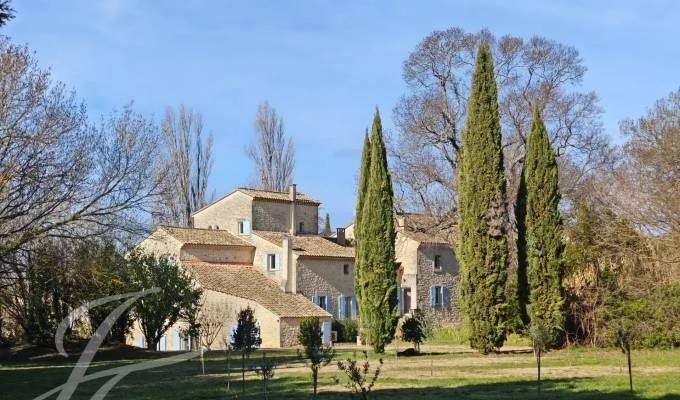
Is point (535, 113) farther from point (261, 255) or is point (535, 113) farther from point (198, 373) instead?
point (261, 255)

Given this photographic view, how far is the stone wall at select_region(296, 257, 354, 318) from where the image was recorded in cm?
4544

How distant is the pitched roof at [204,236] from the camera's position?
1725 inches

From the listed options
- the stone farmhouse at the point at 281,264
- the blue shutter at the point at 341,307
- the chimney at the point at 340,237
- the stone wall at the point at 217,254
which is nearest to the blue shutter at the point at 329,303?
the stone farmhouse at the point at 281,264

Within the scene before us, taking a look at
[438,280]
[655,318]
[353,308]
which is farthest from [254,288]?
[655,318]

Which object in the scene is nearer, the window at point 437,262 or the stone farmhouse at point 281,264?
the stone farmhouse at point 281,264

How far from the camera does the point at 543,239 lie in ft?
97.3

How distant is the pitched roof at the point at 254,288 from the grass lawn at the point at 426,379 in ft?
40.4

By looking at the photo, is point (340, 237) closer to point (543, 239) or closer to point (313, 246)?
point (313, 246)

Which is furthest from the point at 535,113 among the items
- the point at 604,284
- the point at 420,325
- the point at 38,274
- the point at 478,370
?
the point at 38,274

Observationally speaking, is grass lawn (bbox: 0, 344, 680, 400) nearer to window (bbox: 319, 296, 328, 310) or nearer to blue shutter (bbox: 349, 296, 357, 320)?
window (bbox: 319, 296, 328, 310)

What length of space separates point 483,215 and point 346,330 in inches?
710

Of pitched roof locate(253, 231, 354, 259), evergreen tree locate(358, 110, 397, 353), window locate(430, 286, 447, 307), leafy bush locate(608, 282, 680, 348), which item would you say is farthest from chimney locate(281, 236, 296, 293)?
leafy bush locate(608, 282, 680, 348)

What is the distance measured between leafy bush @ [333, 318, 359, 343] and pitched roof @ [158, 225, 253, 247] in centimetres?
669

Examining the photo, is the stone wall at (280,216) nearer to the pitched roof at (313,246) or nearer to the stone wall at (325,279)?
the pitched roof at (313,246)
